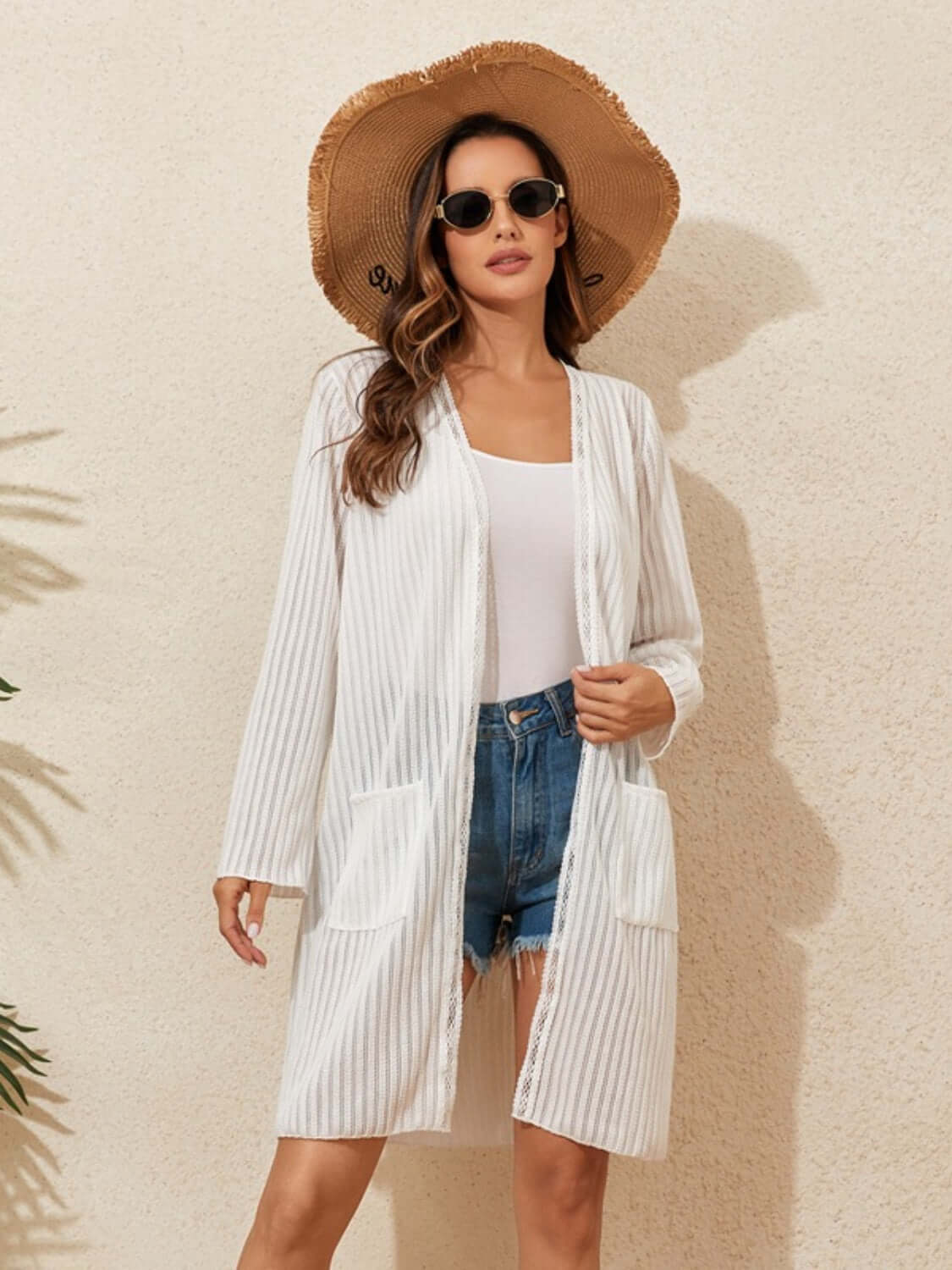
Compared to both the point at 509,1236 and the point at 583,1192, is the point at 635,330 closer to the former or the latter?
the point at 583,1192

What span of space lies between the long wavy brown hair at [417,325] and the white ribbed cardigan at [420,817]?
3 cm

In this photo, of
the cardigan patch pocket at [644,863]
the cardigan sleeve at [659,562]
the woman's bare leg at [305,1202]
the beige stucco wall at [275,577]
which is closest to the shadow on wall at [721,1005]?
the beige stucco wall at [275,577]

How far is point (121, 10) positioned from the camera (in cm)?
230

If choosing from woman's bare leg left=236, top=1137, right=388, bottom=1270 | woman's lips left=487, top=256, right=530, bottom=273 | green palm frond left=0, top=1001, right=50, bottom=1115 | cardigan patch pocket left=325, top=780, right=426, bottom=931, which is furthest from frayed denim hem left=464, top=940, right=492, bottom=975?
woman's lips left=487, top=256, right=530, bottom=273

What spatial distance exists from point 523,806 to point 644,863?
17 centimetres

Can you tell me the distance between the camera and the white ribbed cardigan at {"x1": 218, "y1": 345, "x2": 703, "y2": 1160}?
64.4 inches

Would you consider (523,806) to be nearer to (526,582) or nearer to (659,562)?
(526,582)

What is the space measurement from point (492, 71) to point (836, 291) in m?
0.75

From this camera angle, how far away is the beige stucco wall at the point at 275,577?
2238 mm

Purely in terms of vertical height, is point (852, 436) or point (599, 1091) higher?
point (852, 436)

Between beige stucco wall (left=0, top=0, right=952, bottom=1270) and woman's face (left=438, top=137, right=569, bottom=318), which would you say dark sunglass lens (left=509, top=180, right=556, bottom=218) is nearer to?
woman's face (left=438, top=137, right=569, bottom=318)

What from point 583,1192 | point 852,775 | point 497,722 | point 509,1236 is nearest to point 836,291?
point 852,775

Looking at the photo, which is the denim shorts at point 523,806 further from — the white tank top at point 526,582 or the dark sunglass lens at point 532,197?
the dark sunglass lens at point 532,197

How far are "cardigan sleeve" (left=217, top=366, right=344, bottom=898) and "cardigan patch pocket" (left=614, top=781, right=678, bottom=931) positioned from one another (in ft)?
1.26
